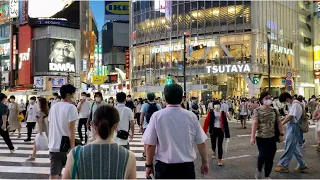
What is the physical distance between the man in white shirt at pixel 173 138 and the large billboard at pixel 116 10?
99.2 meters

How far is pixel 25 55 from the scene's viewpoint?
5662 centimetres

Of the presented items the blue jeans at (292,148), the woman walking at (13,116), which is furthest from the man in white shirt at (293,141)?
the woman walking at (13,116)

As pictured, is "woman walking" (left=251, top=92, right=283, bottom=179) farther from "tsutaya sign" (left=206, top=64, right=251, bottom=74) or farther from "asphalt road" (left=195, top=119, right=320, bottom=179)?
"tsutaya sign" (left=206, top=64, right=251, bottom=74)

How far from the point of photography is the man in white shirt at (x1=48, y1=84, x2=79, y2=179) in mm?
5836

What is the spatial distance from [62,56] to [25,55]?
A: 18.2 ft

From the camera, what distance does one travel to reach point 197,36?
4847 centimetres

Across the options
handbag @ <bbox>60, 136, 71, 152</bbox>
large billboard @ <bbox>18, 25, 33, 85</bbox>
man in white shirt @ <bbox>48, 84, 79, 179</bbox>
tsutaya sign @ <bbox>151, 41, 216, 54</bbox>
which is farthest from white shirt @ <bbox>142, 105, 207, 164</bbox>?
large billboard @ <bbox>18, 25, 33, 85</bbox>

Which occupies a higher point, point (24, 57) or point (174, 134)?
point (24, 57)

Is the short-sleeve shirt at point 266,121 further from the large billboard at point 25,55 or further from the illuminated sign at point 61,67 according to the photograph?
the large billboard at point 25,55

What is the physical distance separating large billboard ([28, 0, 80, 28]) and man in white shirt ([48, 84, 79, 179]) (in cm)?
5117

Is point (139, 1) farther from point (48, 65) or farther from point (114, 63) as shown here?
point (114, 63)

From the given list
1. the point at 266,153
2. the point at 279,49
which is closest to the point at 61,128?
the point at 266,153

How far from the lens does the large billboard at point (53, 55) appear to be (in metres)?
Answer: 55.1

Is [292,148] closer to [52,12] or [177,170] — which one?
[177,170]
